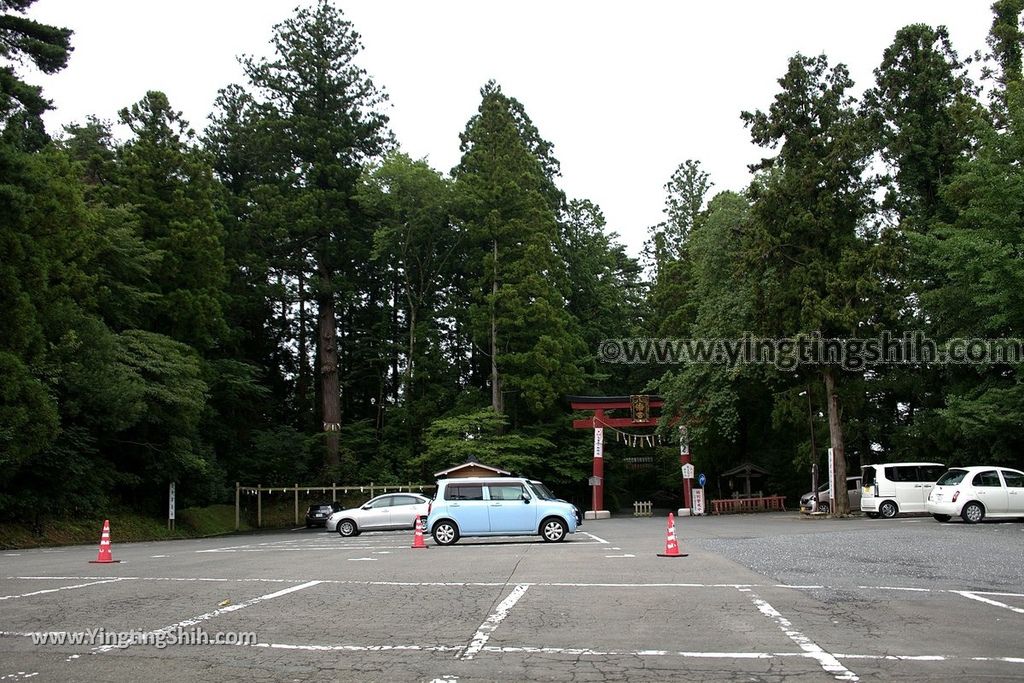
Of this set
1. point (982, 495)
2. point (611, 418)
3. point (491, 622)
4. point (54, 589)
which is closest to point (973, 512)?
point (982, 495)

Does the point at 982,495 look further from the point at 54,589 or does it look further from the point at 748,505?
the point at 54,589

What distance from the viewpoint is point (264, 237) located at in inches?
1844

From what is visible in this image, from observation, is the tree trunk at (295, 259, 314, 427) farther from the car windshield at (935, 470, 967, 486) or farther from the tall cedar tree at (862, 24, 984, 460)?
the car windshield at (935, 470, 967, 486)

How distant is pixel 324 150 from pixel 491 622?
141 ft

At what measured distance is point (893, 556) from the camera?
14711mm

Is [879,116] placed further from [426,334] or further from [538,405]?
[426,334]

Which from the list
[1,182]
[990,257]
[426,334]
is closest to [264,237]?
[426,334]

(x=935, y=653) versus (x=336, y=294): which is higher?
(x=336, y=294)

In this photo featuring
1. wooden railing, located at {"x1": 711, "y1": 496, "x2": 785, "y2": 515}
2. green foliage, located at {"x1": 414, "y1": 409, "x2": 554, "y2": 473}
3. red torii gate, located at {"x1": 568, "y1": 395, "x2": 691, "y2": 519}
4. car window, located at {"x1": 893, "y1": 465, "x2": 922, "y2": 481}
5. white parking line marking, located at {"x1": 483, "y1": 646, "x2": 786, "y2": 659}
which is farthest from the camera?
wooden railing, located at {"x1": 711, "y1": 496, "x2": 785, "y2": 515}

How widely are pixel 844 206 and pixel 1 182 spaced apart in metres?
26.8

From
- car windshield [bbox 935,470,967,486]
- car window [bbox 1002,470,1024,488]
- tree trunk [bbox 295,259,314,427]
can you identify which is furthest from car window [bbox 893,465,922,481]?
tree trunk [bbox 295,259,314,427]

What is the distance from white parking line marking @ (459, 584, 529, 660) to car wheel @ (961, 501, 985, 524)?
680 inches

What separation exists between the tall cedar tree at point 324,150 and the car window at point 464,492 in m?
26.9

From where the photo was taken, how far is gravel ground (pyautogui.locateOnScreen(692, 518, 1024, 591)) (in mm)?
11648
